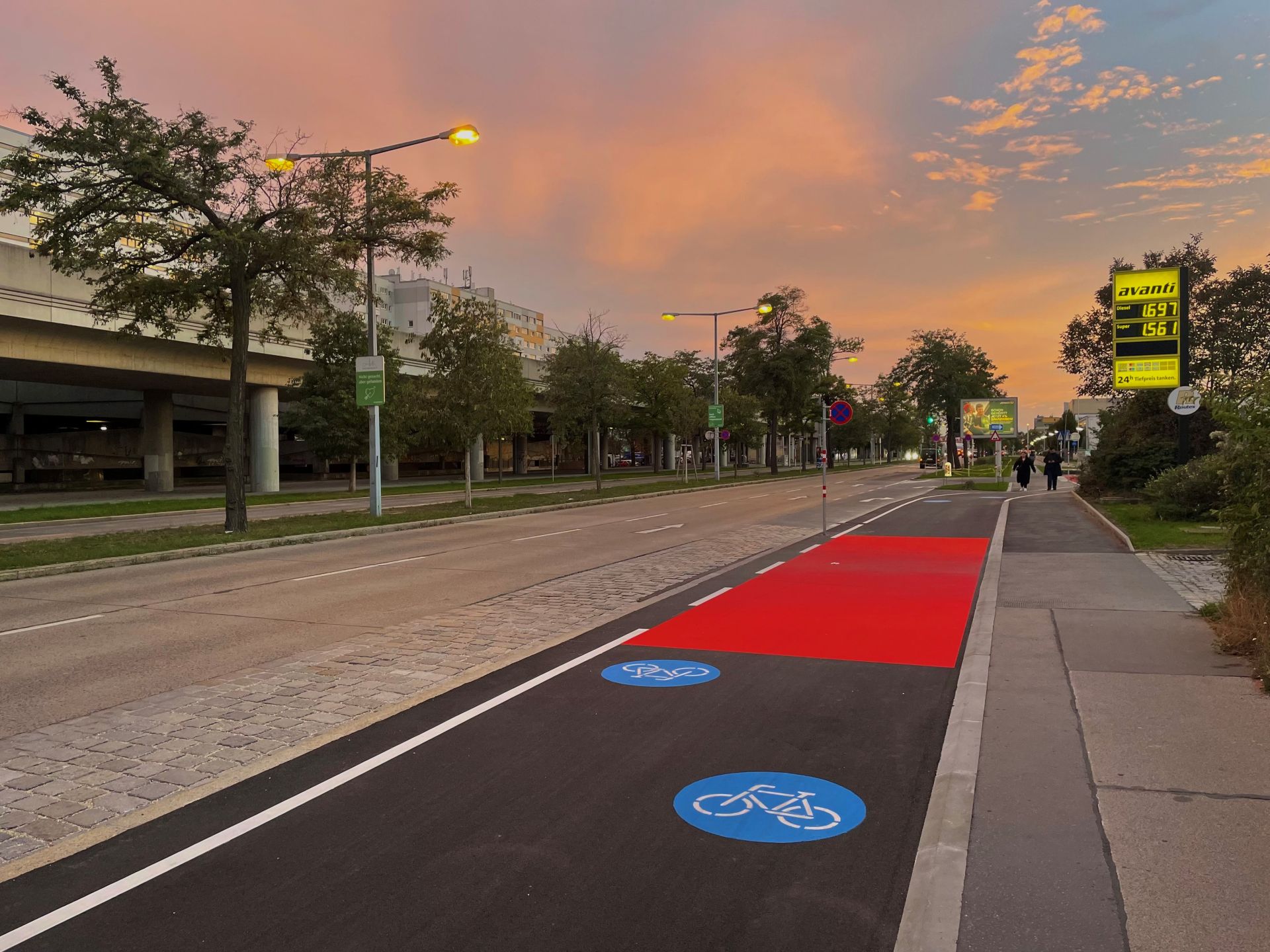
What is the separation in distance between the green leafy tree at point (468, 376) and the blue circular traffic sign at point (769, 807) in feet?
77.4

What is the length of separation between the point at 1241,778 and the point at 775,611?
5.71 metres

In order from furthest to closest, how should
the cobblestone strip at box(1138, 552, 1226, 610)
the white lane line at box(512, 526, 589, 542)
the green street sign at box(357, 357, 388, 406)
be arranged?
1. the green street sign at box(357, 357, 388, 406)
2. the white lane line at box(512, 526, 589, 542)
3. the cobblestone strip at box(1138, 552, 1226, 610)

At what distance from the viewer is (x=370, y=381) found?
2330 cm

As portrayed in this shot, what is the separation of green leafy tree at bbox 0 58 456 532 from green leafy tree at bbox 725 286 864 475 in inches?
1690

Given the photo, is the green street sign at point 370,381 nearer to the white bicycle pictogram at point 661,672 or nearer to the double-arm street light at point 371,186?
the double-arm street light at point 371,186

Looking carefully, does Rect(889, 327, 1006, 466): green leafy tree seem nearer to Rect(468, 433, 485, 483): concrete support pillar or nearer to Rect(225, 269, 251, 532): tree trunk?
Rect(468, 433, 485, 483): concrete support pillar

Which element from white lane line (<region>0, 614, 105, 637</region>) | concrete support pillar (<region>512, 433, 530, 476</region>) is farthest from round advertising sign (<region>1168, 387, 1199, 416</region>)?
concrete support pillar (<region>512, 433, 530, 476</region>)

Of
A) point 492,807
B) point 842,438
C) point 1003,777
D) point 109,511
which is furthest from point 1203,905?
point 842,438

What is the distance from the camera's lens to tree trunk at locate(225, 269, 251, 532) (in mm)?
19141

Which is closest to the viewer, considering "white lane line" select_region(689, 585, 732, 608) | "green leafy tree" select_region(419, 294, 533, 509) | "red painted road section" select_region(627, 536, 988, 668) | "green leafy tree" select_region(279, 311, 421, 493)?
"red painted road section" select_region(627, 536, 988, 668)

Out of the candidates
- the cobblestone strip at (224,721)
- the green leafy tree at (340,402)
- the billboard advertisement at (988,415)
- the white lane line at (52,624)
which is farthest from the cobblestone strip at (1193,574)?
the billboard advertisement at (988,415)

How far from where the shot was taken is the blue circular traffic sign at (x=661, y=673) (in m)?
6.82

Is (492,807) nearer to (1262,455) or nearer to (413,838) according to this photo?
(413,838)

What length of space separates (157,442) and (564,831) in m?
43.7
